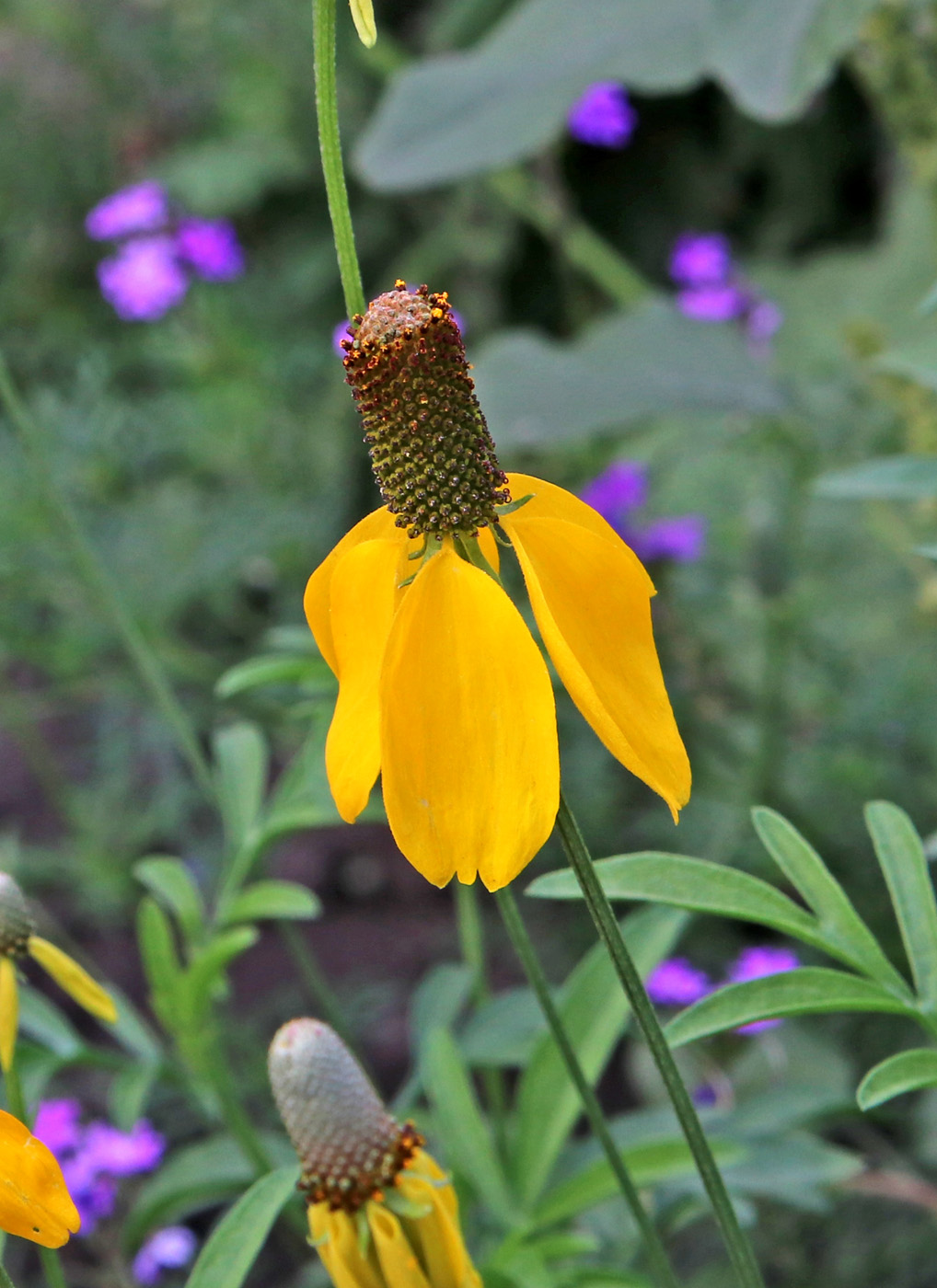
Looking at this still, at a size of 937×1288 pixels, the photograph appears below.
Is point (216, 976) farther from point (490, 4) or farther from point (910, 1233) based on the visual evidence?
point (490, 4)

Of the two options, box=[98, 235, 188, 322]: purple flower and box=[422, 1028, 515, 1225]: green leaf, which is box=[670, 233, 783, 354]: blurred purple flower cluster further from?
box=[422, 1028, 515, 1225]: green leaf

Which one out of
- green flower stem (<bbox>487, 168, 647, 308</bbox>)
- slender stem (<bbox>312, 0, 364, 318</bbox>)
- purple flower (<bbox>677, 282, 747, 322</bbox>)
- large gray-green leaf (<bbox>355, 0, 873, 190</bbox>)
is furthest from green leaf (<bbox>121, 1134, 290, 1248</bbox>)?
green flower stem (<bbox>487, 168, 647, 308</bbox>)

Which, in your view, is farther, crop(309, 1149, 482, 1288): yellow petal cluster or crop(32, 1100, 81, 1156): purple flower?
crop(32, 1100, 81, 1156): purple flower

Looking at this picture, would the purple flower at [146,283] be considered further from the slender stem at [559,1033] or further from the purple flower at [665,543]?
the slender stem at [559,1033]

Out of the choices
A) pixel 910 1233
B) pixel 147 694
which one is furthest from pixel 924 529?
pixel 147 694

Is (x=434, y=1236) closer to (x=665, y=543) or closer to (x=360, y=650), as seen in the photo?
(x=360, y=650)

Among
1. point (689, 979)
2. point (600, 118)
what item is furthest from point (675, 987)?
point (600, 118)
